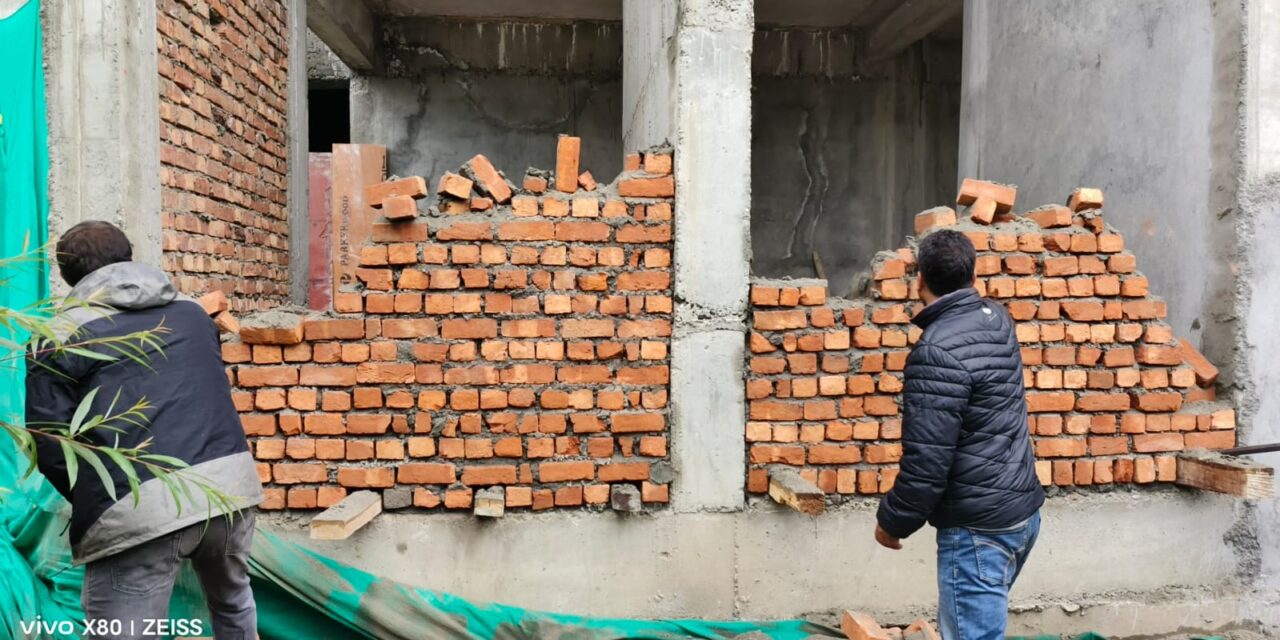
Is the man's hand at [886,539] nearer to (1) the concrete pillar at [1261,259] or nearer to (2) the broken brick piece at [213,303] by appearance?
(1) the concrete pillar at [1261,259]

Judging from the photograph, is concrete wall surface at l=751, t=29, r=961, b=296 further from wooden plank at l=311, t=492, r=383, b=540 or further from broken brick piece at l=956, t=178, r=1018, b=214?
wooden plank at l=311, t=492, r=383, b=540

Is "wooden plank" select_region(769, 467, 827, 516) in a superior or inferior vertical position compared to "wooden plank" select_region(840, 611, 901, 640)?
superior

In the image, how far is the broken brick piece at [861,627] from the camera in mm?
3191

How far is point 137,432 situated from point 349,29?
5.08 metres

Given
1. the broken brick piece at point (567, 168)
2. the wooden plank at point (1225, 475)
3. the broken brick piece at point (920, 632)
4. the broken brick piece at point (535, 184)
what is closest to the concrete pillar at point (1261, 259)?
the wooden plank at point (1225, 475)

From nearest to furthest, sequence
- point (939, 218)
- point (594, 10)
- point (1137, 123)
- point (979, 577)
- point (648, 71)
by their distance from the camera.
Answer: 1. point (979, 577)
2. point (939, 218)
3. point (1137, 123)
4. point (648, 71)
5. point (594, 10)

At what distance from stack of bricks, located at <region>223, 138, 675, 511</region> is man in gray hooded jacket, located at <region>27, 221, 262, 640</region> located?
30.5 inches

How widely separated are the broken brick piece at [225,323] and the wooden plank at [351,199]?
3.35m

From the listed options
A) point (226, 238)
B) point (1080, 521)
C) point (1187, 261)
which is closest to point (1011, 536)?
point (1080, 521)

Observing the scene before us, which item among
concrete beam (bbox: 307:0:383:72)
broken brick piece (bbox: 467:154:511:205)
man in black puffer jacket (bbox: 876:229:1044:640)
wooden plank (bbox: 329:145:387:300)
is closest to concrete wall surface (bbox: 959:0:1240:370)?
man in black puffer jacket (bbox: 876:229:1044:640)

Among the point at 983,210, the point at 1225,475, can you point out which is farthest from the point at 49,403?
the point at 1225,475

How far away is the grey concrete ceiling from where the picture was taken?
23.7ft

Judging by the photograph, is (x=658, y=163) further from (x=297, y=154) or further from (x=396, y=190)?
(x=297, y=154)

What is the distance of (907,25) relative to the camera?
720 centimetres
